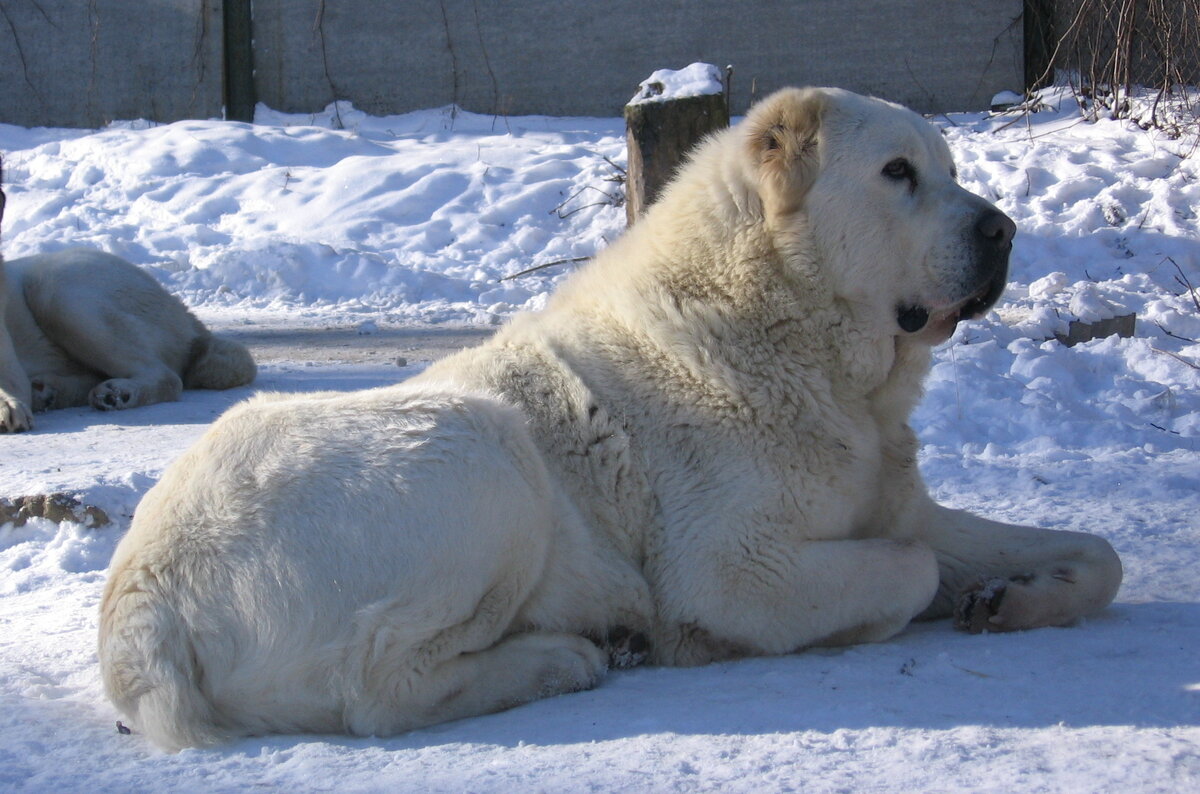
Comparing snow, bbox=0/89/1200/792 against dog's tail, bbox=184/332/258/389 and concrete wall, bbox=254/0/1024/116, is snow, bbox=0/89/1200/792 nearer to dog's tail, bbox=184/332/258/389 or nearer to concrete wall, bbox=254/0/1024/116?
dog's tail, bbox=184/332/258/389

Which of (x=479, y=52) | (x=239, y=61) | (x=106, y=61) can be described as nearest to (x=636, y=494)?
(x=479, y=52)

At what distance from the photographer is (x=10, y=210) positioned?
1318 cm

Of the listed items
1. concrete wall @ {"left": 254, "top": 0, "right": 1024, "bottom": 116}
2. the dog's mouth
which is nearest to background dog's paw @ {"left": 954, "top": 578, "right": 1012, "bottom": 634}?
the dog's mouth

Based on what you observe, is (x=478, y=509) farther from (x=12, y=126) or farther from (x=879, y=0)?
(x=12, y=126)

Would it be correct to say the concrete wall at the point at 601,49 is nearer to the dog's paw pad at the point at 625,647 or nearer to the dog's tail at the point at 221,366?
the dog's tail at the point at 221,366

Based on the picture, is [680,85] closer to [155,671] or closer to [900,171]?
[900,171]

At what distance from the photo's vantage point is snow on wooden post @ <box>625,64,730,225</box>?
679 cm

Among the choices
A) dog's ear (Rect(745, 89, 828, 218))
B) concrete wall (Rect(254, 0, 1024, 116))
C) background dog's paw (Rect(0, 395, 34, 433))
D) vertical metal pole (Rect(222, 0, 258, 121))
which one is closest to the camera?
dog's ear (Rect(745, 89, 828, 218))

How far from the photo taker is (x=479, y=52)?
15.4 meters

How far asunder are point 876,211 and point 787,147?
1.10 ft

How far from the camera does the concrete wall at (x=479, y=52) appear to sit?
1431cm

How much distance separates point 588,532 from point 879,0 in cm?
1249

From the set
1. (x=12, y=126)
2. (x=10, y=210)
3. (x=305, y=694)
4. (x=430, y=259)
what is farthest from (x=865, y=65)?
(x=305, y=694)

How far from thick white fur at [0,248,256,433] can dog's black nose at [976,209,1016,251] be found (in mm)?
Answer: 5297
